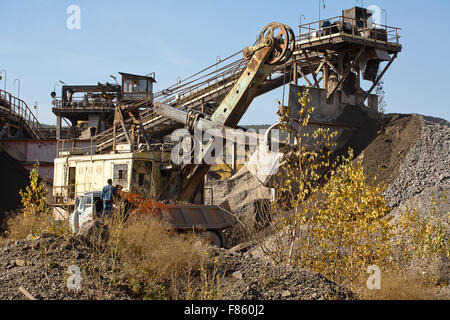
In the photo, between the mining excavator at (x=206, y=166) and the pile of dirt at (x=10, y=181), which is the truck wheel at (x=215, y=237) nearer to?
the mining excavator at (x=206, y=166)

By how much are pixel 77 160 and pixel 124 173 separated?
8.55ft

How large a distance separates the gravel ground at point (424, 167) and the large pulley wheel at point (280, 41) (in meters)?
6.72

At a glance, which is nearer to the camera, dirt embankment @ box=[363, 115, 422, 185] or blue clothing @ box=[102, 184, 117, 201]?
blue clothing @ box=[102, 184, 117, 201]

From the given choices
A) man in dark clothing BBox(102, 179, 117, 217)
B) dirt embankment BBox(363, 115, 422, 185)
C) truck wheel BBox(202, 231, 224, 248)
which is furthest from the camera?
dirt embankment BBox(363, 115, 422, 185)

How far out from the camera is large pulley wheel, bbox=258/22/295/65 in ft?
51.8

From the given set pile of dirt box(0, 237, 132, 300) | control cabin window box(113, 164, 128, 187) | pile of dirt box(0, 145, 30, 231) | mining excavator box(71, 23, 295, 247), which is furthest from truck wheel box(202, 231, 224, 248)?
pile of dirt box(0, 145, 30, 231)

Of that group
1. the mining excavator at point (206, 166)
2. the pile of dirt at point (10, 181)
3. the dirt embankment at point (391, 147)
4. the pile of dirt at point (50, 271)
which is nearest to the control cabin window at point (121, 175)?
the mining excavator at point (206, 166)

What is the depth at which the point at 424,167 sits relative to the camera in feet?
68.9

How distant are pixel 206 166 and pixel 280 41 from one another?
4.35 m

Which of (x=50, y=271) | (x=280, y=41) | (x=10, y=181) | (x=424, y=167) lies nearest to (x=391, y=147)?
(x=424, y=167)

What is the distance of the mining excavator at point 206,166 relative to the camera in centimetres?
1463

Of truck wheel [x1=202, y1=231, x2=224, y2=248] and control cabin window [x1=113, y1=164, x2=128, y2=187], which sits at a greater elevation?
control cabin window [x1=113, y1=164, x2=128, y2=187]

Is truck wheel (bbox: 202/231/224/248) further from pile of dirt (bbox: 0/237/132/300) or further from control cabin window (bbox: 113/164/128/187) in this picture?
pile of dirt (bbox: 0/237/132/300)
